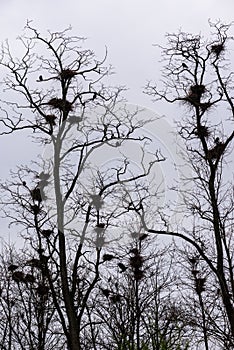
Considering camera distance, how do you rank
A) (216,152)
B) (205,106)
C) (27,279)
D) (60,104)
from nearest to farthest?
(216,152)
(205,106)
(60,104)
(27,279)

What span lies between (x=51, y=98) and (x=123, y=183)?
257cm

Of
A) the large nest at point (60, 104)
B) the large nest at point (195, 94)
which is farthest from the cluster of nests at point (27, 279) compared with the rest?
the large nest at point (195, 94)

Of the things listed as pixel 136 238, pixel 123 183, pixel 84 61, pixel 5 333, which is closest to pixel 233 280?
pixel 123 183

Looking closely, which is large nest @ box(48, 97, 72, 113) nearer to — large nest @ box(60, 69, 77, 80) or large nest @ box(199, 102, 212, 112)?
large nest @ box(60, 69, 77, 80)

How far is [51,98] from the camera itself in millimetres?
13617

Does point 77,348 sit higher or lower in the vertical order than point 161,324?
lower

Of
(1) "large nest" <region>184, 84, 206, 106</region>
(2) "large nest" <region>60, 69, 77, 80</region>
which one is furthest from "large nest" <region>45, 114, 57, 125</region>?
(1) "large nest" <region>184, 84, 206, 106</region>

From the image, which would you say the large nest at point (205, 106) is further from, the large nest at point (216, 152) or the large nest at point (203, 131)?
the large nest at point (216, 152)

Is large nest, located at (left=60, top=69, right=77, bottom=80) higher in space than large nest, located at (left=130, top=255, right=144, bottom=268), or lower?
higher

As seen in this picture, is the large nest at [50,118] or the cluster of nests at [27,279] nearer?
the large nest at [50,118]

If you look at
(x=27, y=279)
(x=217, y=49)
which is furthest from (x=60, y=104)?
(x=27, y=279)

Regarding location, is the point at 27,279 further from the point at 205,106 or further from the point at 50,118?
the point at 205,106

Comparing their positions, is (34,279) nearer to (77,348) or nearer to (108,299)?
(108,299)

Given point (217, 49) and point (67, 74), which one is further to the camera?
point (67, 74)
